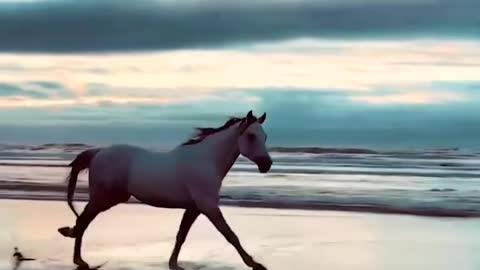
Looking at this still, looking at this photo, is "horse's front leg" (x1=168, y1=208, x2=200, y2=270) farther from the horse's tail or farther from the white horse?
the horse's tail

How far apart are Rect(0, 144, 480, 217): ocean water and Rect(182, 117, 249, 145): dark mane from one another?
22.1ft

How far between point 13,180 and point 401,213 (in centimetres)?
1028

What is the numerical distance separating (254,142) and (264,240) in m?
2.93

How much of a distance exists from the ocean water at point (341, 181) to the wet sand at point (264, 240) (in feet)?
5.60

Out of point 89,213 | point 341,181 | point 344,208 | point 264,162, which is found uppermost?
point 264,162

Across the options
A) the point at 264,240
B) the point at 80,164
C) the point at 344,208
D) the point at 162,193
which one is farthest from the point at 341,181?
the point at 162,193

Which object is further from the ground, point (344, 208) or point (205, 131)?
point (205, 131)

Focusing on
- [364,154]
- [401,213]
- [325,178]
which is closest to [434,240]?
[401,213]

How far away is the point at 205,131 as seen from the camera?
9195 mm

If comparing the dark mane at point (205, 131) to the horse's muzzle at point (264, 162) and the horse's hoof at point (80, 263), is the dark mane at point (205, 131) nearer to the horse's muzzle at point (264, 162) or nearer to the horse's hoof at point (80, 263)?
the horse's muzzle at point (264, 162)

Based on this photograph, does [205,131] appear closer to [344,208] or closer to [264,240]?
[264,240]

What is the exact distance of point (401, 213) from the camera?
15062 millimetres

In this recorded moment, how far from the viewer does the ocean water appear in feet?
54.5

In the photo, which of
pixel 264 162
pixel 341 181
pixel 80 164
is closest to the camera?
pixel 264 162
